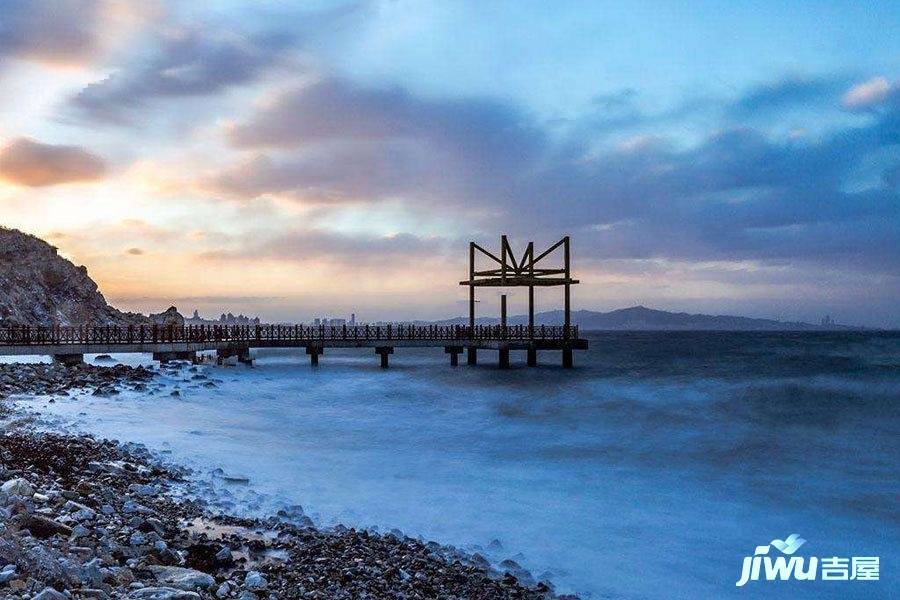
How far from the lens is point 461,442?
60.6 ft

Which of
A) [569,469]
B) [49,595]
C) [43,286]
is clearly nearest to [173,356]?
[569,469]

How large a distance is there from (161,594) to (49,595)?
0.86 meters

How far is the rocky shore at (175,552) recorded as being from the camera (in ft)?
17.3

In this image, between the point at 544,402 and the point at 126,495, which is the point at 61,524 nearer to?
the point at 126,495

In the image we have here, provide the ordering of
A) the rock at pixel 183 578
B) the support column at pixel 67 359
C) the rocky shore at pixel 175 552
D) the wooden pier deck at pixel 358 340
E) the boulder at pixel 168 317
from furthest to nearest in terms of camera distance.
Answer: the boulder at pixel 168 317, the wooden pier deck at pixel 358 340, the support column at pixel 67 359, the rock at pixel 183 578, the rocky shore at pixel 175 552

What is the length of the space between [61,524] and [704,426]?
843 inches

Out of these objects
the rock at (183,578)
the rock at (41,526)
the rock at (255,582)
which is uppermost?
the rock at (41,526)

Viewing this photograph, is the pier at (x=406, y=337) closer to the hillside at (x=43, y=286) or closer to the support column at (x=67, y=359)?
the support column at (x=67, y=359)

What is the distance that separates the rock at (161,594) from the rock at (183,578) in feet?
0.92

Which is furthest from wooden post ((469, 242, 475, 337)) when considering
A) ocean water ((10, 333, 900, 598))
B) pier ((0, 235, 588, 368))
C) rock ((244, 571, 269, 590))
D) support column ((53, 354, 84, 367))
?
rock ((244, 571, 269, 590))

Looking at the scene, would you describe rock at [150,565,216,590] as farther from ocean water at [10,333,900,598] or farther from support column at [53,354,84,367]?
support column at [53,354,84,367]

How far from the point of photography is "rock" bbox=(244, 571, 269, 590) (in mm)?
5945

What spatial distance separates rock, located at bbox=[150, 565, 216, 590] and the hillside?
6603 centimetres

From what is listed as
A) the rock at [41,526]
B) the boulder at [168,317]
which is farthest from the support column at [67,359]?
the boulder at [168,317]
